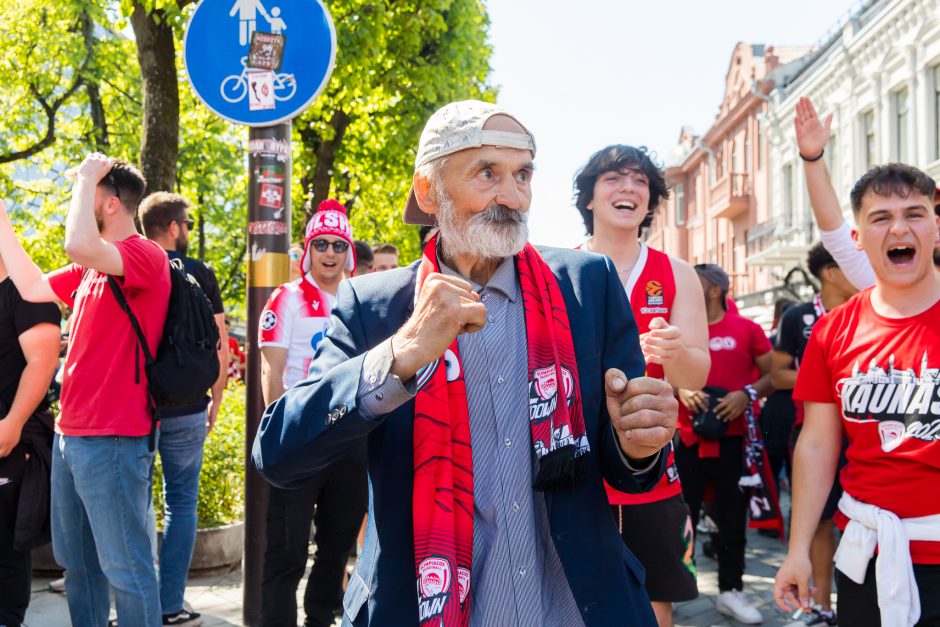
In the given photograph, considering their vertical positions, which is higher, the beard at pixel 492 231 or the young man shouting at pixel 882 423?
the beard at pixel 492 231

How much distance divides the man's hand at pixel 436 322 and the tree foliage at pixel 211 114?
25.8 ft

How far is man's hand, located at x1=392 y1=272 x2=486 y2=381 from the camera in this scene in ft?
5.70

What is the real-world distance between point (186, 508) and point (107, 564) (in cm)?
112

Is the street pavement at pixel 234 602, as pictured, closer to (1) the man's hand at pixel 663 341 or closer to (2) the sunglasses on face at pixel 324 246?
(2) the sunglasses on face at pixel 324 246

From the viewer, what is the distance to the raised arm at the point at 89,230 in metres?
3.74

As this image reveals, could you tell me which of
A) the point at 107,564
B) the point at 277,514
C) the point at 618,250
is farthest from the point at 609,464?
the point at 277,514

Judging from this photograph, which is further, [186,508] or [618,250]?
[186,508]

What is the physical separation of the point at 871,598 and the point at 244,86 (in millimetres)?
3770

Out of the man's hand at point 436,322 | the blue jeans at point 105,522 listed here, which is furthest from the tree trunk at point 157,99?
the man's hand at point 436,322

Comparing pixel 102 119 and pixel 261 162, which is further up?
pixel 102 119

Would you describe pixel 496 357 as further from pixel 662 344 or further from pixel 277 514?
pixel 277 514

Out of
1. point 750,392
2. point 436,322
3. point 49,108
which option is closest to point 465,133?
point 436,322

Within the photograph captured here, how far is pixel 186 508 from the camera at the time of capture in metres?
5.01

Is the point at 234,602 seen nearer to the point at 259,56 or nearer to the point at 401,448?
the point at 259,56
